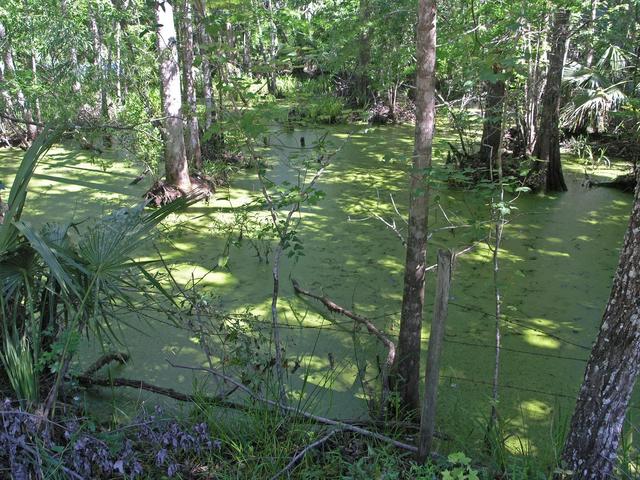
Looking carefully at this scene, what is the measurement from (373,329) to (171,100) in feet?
12.3

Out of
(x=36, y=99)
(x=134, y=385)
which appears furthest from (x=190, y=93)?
(x=134, y=385)

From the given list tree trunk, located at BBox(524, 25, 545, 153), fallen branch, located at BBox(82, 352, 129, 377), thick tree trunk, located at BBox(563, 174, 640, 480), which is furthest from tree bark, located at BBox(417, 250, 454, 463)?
tree trunk, located at BBox(524, 25, 545, 153)

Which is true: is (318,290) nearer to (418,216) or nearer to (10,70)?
(418,216)

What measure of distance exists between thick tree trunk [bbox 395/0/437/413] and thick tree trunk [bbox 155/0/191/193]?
364 centimetres

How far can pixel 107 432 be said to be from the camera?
6.82ft

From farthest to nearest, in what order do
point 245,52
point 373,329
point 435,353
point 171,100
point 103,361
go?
point 245,52 < point 171,100 < point 373,329 < point 103,361 < point 435,353

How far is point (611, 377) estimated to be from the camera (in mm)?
1741

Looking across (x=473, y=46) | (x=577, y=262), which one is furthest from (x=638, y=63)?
(x=473, y=46)

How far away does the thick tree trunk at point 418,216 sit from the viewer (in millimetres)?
2432

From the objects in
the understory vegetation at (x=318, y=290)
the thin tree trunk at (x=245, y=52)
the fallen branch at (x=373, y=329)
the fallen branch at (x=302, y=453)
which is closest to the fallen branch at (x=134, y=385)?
the understory vegetation at (x=318, y=290)

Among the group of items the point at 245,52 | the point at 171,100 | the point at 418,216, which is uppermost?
the point at 245,52

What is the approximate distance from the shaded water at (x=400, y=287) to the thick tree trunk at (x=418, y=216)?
0.48ft

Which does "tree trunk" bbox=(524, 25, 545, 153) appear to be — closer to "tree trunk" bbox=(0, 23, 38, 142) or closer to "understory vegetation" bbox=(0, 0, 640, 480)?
"understory vegetation" bbox=(0, 0, 640, 480)

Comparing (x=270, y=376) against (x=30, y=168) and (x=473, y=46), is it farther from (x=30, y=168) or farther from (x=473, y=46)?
(x=473, y=46)
